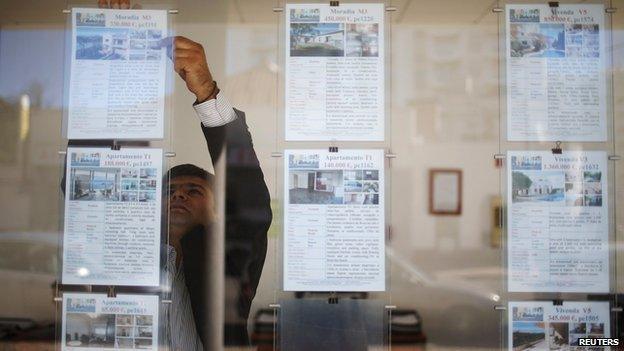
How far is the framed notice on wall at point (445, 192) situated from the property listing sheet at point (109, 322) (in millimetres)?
1783

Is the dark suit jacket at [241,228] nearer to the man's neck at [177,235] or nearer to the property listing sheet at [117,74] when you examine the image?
the man's neck at [177,235]

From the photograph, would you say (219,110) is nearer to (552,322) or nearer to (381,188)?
(381,188)

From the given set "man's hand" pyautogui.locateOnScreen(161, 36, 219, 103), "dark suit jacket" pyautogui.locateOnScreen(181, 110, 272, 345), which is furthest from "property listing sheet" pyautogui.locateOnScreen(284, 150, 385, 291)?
"man's hand" pyautogui.locateOnScreen(161, 36, 219, 103)

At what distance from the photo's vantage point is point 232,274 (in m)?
3.88

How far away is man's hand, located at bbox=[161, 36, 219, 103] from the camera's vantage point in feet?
12.9

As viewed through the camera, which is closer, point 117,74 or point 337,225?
point 337,225

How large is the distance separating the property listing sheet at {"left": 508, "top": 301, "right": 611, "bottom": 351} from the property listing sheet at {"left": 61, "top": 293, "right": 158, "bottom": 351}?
85.9 inches

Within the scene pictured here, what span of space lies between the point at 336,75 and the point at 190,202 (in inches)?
46.3

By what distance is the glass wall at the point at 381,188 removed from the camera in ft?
12.6

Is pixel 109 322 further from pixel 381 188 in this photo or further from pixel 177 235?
pixel 381 188

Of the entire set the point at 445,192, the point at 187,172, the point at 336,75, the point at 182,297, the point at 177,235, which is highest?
the point at 336,75

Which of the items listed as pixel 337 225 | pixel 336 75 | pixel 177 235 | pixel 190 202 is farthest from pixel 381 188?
pixel 177 235

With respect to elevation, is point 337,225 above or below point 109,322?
above

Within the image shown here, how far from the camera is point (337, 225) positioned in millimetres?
3842
